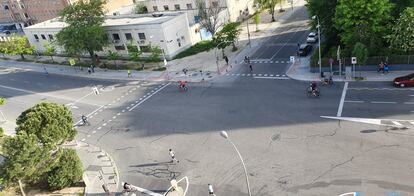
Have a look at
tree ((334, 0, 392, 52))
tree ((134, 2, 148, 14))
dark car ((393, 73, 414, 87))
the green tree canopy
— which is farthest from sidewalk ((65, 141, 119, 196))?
tree ((134, 2, 148, 14))

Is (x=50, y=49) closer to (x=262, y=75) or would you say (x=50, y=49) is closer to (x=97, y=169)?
(x=262, y=75)

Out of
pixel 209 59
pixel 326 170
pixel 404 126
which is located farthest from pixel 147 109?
pixel 404 126

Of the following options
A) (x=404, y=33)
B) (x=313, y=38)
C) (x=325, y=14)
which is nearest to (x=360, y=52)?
(x=404, y=33)

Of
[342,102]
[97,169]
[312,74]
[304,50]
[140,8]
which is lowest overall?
[97,169]

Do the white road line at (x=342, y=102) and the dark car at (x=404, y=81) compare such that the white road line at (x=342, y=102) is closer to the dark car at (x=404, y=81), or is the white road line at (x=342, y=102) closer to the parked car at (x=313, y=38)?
the dark car at (x=404, y=81)

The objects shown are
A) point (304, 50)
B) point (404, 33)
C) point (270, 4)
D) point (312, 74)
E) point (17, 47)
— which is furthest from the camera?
point (17, 47)

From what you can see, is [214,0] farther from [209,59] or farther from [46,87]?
[46,87]

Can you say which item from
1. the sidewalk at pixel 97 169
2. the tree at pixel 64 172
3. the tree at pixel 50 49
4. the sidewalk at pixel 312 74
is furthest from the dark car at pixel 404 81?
the tree at pixel 50 49
